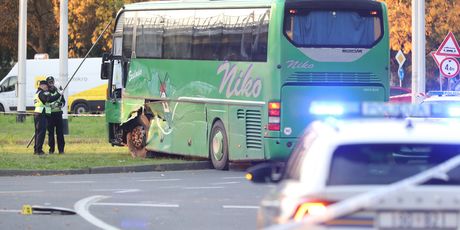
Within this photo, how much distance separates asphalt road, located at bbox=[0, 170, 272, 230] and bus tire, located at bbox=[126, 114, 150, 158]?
3813mm

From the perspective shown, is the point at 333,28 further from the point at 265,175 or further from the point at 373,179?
the point at 373,179

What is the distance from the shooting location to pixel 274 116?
22125 mm

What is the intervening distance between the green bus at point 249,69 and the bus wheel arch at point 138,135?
170 millimetres

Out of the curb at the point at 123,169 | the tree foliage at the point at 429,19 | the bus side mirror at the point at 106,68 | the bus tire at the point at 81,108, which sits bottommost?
the curb at the point at 123,169

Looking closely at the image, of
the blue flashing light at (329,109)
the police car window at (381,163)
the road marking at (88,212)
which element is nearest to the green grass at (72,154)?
the road marking at (88,212)

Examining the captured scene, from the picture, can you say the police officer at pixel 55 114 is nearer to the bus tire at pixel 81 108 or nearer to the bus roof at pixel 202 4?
the bus roof at pixel 202 4

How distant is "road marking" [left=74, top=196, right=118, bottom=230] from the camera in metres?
13.8

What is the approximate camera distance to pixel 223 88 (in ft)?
77.9

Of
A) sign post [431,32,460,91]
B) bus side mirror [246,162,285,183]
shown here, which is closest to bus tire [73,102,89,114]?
sign post [431,32,460,91]

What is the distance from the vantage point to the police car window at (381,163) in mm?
7188

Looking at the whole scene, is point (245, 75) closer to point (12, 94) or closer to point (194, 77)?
point (194, 77)

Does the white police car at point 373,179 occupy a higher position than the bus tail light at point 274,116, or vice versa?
the bus tail light at point 274,116

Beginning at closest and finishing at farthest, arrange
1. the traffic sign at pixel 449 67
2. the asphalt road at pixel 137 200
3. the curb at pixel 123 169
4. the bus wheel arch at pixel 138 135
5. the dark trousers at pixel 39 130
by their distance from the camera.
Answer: the asphalt road at pixel 137 200 < the curb at pixel 123 169 < the dark trousers at pixel 39 130 < the bus wheel arch at pixel 138 135 < the traffic sign at pixel 449 67

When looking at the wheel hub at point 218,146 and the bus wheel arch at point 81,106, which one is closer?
the wheel hub at point 218,146
